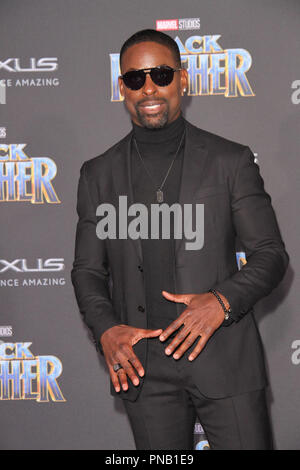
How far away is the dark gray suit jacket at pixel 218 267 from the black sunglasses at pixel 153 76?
0.92 feet

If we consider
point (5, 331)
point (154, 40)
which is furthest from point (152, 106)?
point (5, 331)

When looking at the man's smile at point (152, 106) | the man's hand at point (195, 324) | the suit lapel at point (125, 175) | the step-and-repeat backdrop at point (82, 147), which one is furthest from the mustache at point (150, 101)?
the step-and-repeat backdrop at point (82, 147)

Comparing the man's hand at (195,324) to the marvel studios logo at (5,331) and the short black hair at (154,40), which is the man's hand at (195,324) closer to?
the short black hair at (154,40)

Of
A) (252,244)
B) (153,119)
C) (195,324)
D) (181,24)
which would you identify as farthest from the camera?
(181,24)

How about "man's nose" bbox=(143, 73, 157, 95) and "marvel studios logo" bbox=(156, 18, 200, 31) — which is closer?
"man's nose" bbox=(143, 73, 157, 95)

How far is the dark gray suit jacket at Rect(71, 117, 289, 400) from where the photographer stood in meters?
2.16

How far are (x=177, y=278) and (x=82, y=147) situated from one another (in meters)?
1.62

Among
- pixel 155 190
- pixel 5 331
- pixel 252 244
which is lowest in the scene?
pixel 5 331

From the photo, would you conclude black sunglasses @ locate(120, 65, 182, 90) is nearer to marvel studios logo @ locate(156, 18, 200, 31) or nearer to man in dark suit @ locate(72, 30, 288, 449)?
man in dark suit @ locate(72, 30, 288, 449)

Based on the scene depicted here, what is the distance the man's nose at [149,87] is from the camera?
7.52ft

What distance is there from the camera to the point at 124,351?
210 cm

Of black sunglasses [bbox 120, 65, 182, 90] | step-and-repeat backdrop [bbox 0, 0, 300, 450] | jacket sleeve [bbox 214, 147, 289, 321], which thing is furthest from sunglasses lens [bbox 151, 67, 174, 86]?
step-and-repeat backdrop [bbox 0, 0, 300, 450]

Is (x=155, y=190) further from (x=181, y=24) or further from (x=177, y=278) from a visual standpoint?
(x=181, y=24)
